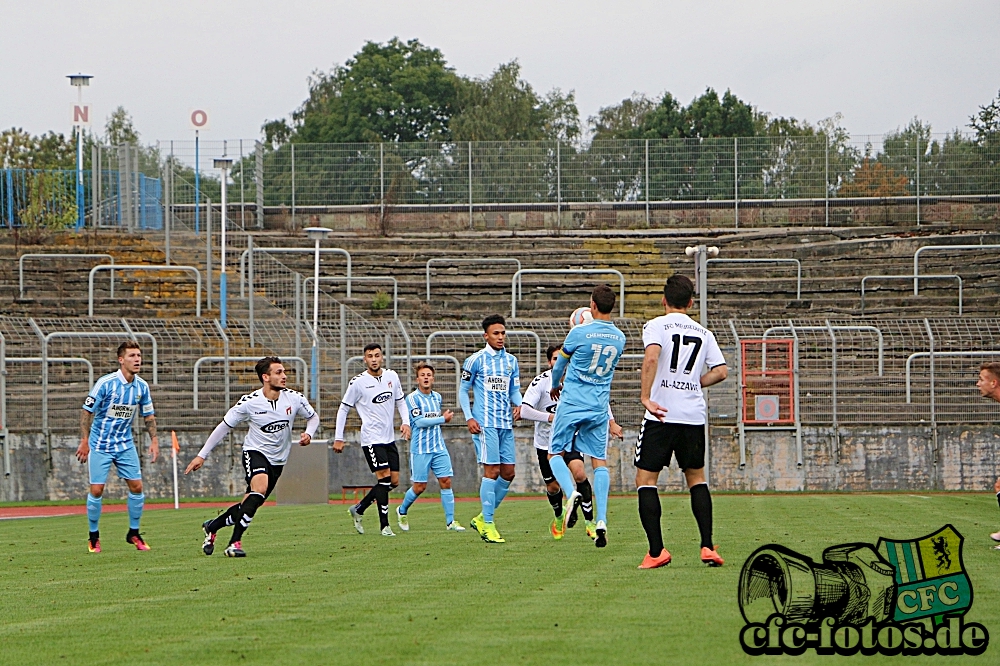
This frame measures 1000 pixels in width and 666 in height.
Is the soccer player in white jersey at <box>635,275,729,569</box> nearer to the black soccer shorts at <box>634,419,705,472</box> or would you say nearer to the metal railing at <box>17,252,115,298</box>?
the black soccer shorts at <box>634,419,705,472</box>

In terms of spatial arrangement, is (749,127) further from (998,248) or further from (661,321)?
(661,321)

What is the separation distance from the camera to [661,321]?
9.32 m

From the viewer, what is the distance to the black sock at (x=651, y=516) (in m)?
9.17

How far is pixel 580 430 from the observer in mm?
11734

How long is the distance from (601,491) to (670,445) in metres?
2.55

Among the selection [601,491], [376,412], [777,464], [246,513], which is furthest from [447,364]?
[601,491]

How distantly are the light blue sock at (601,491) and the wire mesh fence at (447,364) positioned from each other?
1259cm

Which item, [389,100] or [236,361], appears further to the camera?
[389,100]

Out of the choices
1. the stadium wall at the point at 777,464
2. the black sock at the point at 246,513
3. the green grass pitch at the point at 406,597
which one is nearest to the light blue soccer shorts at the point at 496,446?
the green grass pitch at the point at 406,597

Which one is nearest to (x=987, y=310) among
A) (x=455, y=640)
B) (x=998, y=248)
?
(x=998, y=248)

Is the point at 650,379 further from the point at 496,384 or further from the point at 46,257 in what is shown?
the point at 46,257

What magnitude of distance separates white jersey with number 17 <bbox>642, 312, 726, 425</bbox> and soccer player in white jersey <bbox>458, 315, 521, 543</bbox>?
387 cm

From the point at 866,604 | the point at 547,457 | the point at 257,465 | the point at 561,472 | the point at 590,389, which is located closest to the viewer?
the point at 866,604

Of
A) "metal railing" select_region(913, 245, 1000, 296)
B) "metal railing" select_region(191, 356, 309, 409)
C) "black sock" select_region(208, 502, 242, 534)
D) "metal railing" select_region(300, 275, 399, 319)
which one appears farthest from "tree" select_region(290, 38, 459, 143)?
"black sock" select_region(208, 502, 242, 534)
